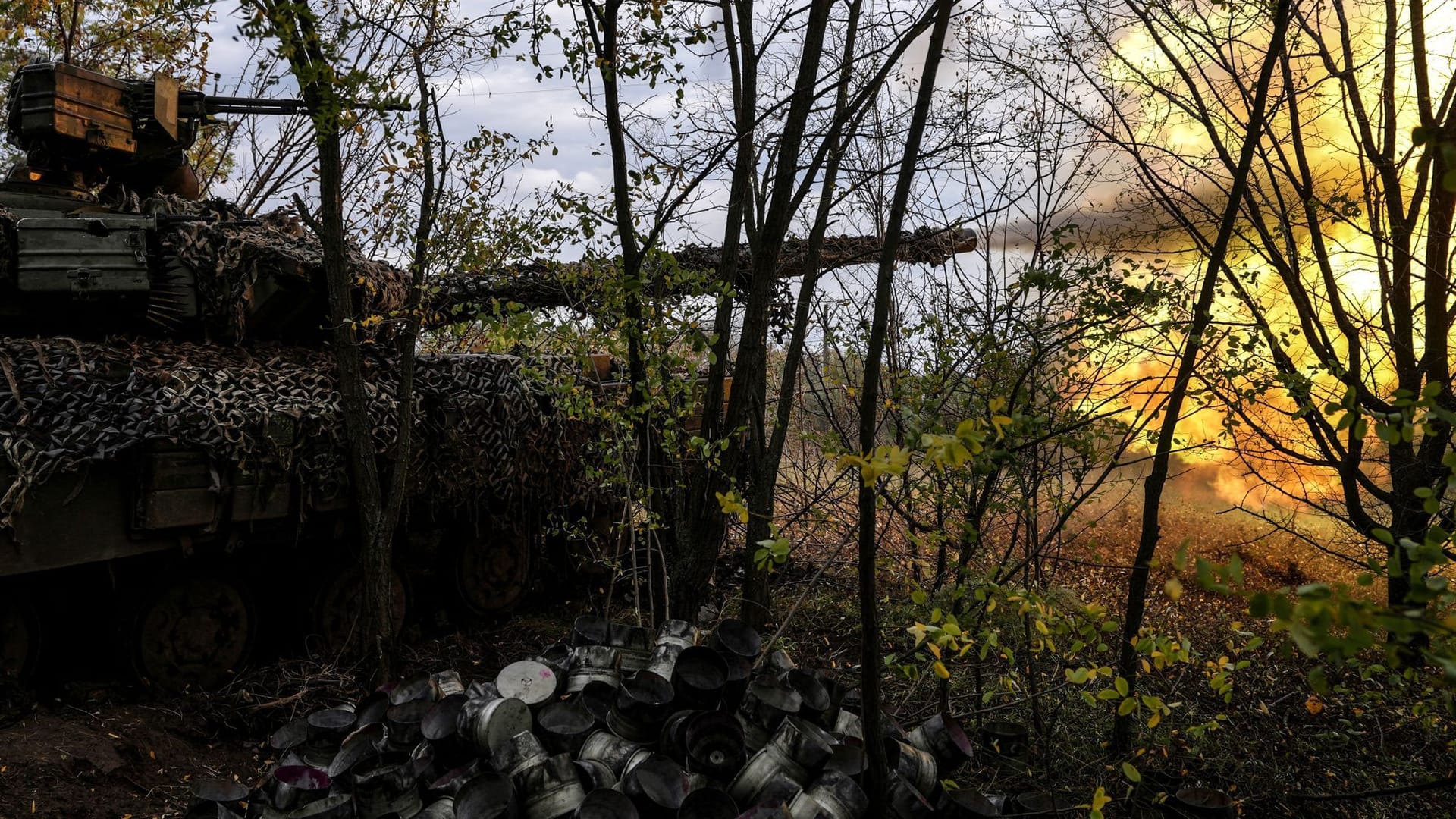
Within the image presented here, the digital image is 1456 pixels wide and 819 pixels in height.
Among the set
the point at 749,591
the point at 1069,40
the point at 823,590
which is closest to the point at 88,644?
the point at 749,591

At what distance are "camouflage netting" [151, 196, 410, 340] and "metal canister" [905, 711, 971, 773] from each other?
16.5 ft

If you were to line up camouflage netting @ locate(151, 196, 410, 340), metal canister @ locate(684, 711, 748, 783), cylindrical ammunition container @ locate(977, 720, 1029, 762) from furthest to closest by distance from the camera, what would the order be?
camouflage netting @ locate(151, 196, 410, 340), cylindrical ammunition container @ locate(977, 720, 1029, 762), metal canister @ locate(684, 711, 748, 783)

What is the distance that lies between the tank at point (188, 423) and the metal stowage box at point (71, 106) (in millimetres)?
16

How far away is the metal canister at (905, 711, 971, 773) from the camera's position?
4566 millimetres

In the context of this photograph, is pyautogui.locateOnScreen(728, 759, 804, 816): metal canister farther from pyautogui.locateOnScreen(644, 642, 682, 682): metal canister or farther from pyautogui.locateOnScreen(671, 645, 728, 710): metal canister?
Result: pyautogui.locateOnScreen(644, 642, 682, 682): metal canister

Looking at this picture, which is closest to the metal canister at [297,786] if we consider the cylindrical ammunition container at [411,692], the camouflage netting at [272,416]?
the cylindrical ammunition container at [411,692]

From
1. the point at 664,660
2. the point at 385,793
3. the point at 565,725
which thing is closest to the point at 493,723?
the point at 565,725

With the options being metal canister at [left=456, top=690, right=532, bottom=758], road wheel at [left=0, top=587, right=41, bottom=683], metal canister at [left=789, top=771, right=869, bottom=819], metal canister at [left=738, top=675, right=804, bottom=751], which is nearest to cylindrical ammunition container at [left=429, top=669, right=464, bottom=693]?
metal canister at [left=456, top=690, right=532, bottom=758]

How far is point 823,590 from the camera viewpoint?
902 cm

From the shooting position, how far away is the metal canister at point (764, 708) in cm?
432

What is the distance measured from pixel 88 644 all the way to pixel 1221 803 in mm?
7421

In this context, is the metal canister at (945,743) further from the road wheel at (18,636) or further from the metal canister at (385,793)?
the road wheel at (18,636)

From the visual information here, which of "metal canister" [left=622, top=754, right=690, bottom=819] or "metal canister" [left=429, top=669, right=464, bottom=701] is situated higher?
"metal canister" [left=622, top=754, right=690, bottom=819]

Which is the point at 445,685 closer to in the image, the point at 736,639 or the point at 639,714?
the point at 639,714
